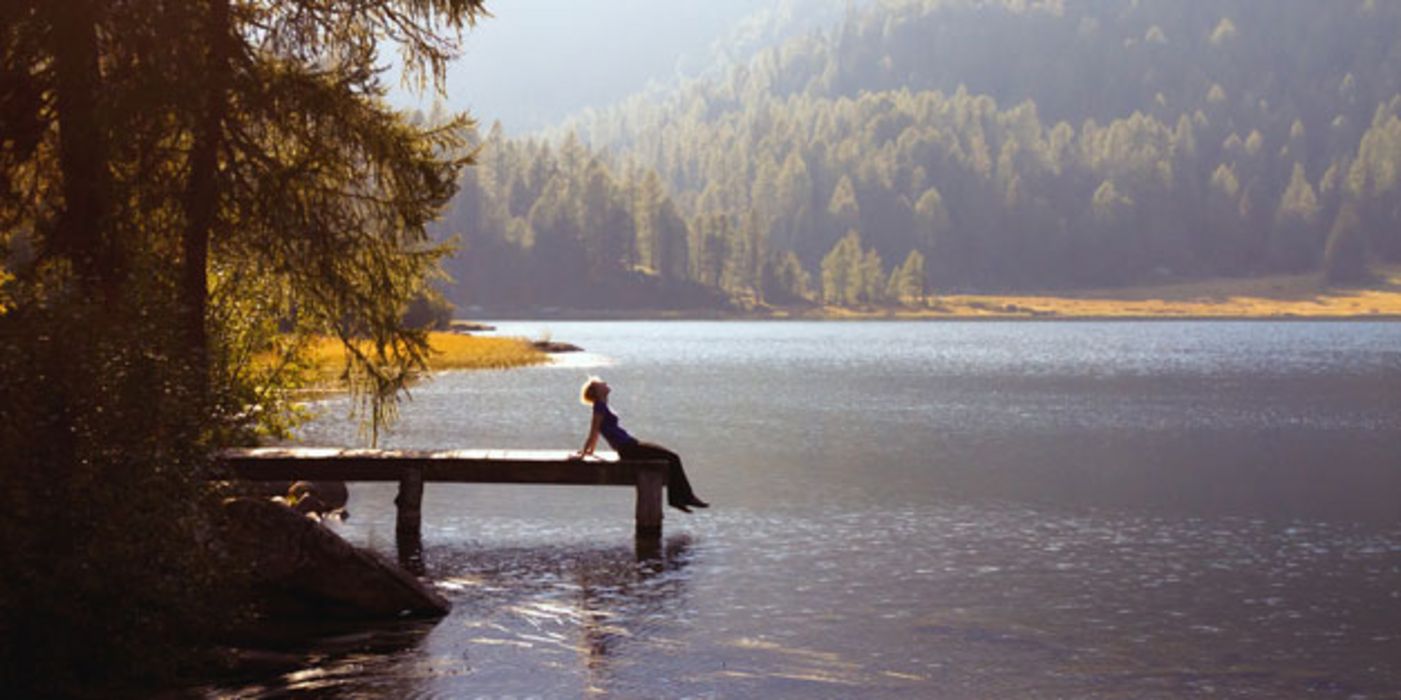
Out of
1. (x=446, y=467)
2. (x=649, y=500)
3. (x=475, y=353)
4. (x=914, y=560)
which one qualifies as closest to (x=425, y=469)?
(x=446, y=467)

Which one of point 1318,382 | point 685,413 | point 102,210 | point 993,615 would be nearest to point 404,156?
point 102,210

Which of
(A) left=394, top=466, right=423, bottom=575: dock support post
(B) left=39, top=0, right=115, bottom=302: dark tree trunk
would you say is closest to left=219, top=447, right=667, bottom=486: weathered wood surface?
(A) left=394, top=466, right=423, bottom=575: dock support post

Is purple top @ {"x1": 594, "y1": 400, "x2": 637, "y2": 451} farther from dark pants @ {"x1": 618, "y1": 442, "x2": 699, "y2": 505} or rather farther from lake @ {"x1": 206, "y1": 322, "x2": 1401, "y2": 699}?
lake @ {"x1": 206, "y1": 322, "x2": 1401, "y2": 699}

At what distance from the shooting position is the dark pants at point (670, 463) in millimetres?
26594

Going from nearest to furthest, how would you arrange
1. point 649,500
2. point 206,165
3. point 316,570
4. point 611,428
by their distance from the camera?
point 316,570 < point 206,165 < point 611,428 < point 649,500

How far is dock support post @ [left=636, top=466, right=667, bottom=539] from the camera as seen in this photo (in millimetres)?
26812

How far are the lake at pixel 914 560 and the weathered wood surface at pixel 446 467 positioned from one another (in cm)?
133

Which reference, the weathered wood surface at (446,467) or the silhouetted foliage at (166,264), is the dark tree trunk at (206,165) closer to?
the silhouetted foliage at (166,264)

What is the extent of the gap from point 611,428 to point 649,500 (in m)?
1.90

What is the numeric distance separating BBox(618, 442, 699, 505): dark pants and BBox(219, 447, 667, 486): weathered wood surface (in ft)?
0.48

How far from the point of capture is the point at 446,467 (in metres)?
26.4

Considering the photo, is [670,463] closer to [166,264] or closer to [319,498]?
[319,498]

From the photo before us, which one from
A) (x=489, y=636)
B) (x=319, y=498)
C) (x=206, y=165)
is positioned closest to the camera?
(x=489, y=636)

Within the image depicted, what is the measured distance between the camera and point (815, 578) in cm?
2370
